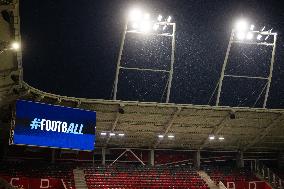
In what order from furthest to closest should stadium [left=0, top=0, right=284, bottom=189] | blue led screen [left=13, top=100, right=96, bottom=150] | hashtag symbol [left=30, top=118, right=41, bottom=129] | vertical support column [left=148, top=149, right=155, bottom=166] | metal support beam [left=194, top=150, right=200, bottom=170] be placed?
metal support beam [left=194, top=150, right=200, bottom=170], vertical support column [left=148, top=149, right=155, bottom=166], stadium [left=0, top=0, right=284, bottom=189], hashtag symbol [left=30, top=118, right=41, bottom=129], blue led screen [left=13, top=100, right=96, bottom=150]

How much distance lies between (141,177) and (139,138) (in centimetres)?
259

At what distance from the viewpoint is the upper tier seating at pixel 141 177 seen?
2447cm

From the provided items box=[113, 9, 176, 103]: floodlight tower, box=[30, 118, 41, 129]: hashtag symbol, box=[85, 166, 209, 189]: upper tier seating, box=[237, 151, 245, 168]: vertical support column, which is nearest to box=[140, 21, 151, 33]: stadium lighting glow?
box=[113, 9, 176, 103]: floodlight tower

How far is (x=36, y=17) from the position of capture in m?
Answer: 19.8

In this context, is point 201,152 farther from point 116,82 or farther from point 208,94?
point 116,82

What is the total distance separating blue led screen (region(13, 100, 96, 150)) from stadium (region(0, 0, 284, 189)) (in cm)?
5

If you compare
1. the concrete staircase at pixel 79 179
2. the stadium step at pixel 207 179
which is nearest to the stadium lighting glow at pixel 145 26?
the concrete staircase at pixel 79 179

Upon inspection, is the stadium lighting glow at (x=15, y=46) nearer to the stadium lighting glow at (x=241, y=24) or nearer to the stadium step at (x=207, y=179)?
the stadium lighting glow at (x=241, y=24)

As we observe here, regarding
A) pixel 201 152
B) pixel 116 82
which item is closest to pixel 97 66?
pixel 116 82

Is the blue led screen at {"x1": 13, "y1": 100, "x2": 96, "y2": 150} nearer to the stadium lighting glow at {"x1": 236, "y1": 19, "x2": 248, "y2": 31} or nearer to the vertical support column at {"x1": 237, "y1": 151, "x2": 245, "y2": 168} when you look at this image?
the stadium lighting glow at {"x1": 236, "y1": 19, "x2": 248, "y2": 31}

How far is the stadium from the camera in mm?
19578

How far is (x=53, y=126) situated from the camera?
19.7m

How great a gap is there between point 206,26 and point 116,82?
684 centimetres

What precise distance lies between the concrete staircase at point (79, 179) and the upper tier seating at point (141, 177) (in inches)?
10.1
